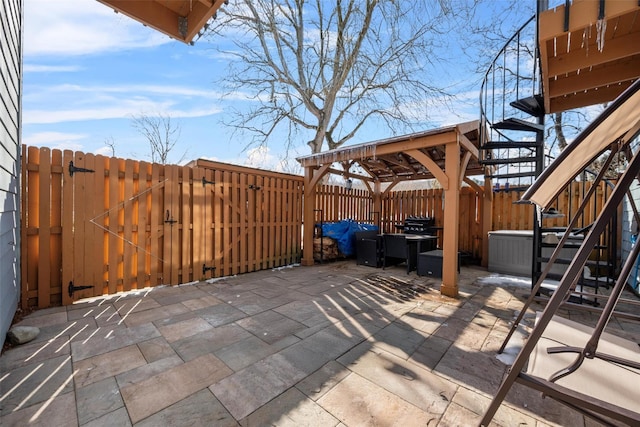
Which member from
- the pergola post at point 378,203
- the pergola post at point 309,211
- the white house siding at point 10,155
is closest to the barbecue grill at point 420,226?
the pergola post at point 378,203

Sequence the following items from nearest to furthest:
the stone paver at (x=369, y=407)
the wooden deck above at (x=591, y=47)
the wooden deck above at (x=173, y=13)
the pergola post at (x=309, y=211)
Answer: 1. the stone paver at (x=369, y=407)
2. the wooden deck above at (x=173, y=13)
3. the wooden deck above at (x=591, y=47)
4. the pergola post at (x=309, y=211)

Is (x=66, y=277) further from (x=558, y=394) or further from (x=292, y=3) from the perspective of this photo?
(x=292, y=3)

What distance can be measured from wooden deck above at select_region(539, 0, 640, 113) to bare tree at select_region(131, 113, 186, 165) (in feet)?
49.4

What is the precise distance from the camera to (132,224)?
3.79 meters

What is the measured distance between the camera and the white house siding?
2.11 meters

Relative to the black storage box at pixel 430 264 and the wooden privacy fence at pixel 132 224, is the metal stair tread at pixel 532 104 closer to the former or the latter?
the black storage box at pixel 430 264

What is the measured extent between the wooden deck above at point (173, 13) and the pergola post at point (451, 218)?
11.4 ft

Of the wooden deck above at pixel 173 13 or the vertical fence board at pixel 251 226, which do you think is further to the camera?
the vertical fence board at pixel 251 226

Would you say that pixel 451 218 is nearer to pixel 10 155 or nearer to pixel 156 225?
pixel 156 225

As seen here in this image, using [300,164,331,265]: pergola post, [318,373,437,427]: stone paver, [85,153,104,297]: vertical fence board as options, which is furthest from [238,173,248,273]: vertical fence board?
[318,373,437,427]: stone paver

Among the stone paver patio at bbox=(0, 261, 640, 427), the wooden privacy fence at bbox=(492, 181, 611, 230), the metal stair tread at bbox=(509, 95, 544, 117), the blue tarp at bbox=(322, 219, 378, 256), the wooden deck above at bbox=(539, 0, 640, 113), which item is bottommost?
the stone paver patio at bbox=(0, 261, 640, 427)

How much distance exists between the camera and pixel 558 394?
997 millimetres

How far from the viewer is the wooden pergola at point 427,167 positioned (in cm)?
389

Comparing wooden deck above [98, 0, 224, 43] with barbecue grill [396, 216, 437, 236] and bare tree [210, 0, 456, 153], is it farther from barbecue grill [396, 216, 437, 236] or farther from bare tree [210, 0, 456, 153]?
bare tree [210, 0, 456, 153]
